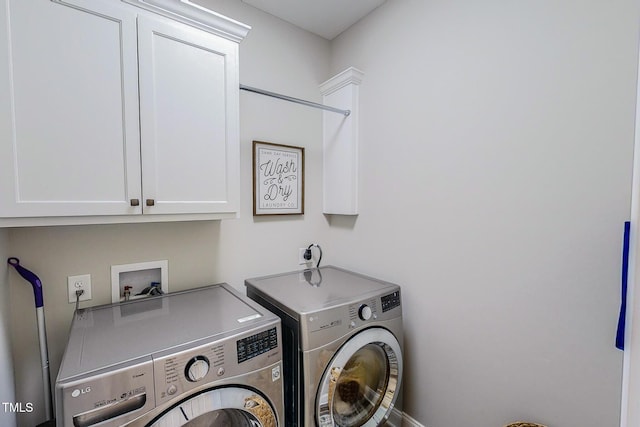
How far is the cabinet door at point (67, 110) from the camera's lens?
96cm

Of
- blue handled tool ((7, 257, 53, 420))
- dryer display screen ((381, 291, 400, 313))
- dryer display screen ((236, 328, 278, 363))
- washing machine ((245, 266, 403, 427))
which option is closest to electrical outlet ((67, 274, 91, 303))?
blue handled tool ((7, 257, 53, 420))

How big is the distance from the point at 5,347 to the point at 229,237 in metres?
1.04

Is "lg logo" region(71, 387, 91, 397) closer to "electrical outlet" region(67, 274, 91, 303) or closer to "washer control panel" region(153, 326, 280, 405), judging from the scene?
"washer control panel" region(153, 326, 280, 405)

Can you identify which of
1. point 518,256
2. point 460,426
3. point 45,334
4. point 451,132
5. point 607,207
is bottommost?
point 460,426

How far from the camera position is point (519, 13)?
1213mm

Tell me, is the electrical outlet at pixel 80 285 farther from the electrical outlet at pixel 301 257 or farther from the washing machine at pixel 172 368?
the electrical outlet at pixel 301 257

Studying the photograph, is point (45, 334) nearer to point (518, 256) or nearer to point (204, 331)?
point (204, 331)

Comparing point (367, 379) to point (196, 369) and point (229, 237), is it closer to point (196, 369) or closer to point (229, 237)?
point (196, 369)

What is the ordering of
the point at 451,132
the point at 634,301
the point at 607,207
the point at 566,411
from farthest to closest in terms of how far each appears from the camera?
the point at 451,132
the point at 566,411
the point at 607,207
the point at 634,301

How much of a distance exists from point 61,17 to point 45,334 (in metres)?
1.29

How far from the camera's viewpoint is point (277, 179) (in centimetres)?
199

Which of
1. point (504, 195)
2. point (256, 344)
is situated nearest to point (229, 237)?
point (256, 344)

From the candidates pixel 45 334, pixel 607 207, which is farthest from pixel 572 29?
pixel 45 334

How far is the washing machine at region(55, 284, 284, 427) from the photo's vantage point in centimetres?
81
